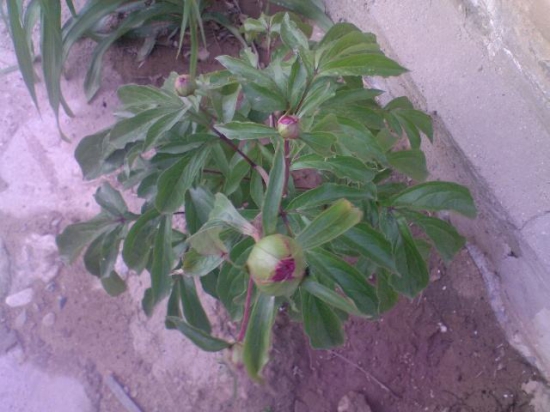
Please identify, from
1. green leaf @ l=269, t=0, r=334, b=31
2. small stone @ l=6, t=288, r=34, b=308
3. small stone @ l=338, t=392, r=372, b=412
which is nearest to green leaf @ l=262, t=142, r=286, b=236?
small stone @ l=338, t=392, r=372, b=412

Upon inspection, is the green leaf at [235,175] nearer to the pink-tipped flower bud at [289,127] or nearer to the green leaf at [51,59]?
the pink-tipped flower bud at [289,127]

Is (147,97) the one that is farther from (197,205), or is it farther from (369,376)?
(369,376)

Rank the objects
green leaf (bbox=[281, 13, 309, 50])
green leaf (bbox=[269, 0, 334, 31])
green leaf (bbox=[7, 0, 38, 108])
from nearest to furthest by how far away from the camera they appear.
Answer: green leaf (bbox=[281, 13, 309, 50]) < green leaf (bbox=[7, 0, 38, 108]) < green leaf (bbox=[269, 0, 334, 31])

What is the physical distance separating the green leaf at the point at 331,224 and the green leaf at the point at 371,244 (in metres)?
0.26

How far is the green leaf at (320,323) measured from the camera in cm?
91

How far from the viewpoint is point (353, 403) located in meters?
1.49

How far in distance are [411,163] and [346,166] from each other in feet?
0.83

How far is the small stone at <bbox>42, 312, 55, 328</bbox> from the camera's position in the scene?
178cm

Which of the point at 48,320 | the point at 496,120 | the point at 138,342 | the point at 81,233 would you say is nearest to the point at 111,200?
the point at 81,233

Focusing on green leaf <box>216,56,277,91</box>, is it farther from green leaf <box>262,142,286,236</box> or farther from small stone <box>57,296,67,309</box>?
small stone <box>57,296,67,309</box>

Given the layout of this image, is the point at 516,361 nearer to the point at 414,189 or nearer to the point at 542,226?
the point at 542,226

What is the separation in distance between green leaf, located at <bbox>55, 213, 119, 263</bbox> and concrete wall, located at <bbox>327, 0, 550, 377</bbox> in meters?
0.90

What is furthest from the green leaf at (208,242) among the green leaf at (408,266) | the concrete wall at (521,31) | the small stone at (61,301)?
the small stone at (61,301)

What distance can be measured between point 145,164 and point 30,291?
0.94 m
